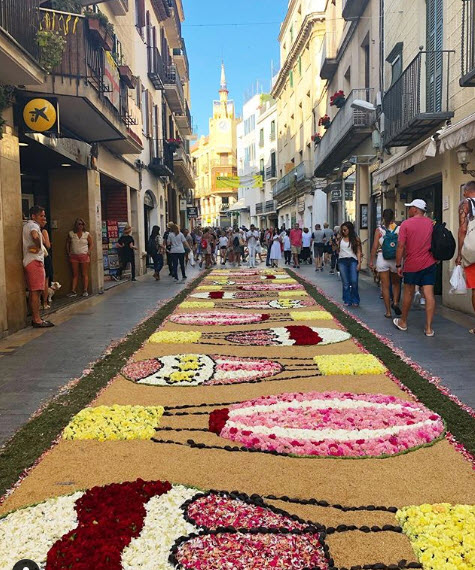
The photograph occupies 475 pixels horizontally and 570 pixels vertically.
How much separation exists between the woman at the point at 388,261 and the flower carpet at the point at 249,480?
4.04 metres

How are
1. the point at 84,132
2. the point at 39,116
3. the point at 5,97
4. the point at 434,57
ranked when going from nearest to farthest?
the point at 5,97, the point at 39,116, the point at 434,57, the point at 84,132

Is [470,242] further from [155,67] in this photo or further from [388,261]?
[155,67]

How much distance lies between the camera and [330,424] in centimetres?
428

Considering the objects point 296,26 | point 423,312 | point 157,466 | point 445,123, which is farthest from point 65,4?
point 296,26

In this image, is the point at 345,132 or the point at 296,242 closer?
the point at 345,132

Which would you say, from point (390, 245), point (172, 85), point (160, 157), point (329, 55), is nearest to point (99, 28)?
point (390, 245)

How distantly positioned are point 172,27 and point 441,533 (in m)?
31.3

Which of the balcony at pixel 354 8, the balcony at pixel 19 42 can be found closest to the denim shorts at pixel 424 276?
the balcony at pixel 19 42

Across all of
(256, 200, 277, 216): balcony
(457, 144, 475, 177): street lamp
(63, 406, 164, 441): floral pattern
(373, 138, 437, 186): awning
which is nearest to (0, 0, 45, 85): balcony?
(63, 406, 164, 441): floral pattern

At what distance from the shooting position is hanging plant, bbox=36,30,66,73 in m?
9.43

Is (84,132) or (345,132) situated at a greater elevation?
(345,132)

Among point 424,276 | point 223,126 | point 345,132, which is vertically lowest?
point 424,276

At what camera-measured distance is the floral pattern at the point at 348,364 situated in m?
5.98

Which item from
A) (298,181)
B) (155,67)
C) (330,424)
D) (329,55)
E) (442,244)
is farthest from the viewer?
(298,181)
